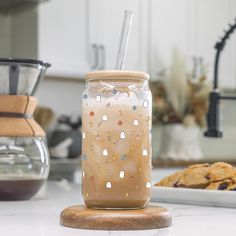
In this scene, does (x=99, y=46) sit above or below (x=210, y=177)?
above

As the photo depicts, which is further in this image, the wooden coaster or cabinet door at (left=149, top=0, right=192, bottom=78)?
cabinet door at (left=149, top=0, right=192, bottom=78)

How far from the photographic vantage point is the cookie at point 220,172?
1152 mm

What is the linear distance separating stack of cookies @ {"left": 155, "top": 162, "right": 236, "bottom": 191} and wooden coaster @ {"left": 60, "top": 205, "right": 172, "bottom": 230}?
28 centimetres

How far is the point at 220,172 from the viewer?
1.16 meters

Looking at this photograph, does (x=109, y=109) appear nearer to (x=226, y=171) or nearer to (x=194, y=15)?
(x=226, y=171)

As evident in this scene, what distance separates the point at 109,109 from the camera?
904mm

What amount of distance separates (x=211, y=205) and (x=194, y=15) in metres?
2.77

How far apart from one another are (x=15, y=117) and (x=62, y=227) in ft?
1.57

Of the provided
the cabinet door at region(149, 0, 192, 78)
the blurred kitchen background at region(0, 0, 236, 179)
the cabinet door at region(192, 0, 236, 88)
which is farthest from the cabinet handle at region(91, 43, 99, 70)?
the cabinet door at region(192, 0, 236, 88)

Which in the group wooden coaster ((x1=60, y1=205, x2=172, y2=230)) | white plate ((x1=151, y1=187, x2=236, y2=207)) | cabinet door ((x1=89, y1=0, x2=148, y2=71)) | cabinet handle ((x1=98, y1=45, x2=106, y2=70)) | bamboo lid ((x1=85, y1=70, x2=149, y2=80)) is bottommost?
white plate ((x1=151, y1=187, x2=236, y2=207))

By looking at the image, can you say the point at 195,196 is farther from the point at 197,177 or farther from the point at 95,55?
the point at 95,55

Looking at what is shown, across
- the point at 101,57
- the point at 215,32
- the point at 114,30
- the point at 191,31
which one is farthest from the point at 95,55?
the point at 215,32

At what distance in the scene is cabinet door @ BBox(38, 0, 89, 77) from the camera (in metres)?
2.95

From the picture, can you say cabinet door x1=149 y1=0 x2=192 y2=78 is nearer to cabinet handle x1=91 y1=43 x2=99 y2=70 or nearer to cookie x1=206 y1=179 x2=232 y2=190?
cabinet handle x1=91 y1=43 x2=99 y2=70
